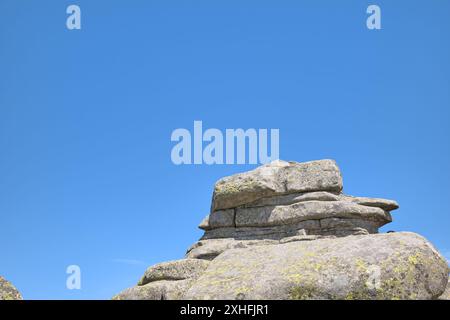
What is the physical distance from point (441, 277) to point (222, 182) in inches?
949

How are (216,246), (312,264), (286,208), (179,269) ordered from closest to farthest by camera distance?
(312,264), (179,269), (216,246), (286,208)

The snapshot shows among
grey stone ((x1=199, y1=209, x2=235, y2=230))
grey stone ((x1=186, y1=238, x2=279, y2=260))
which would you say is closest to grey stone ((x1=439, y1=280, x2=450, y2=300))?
grey stone ((x1=186, y1=238, x2=279, y2=260))

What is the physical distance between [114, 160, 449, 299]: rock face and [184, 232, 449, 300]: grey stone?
26 mm

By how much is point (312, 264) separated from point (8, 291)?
27.5 ft

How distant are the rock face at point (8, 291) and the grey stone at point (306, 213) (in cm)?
2421

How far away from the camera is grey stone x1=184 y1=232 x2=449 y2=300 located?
1324cm

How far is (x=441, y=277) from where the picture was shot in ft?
46.6

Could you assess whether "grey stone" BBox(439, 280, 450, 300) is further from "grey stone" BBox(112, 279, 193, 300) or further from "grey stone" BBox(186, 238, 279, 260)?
"grey stone" BBox(186, 238, 279, 260)

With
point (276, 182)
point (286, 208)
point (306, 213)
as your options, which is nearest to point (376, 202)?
point (306, 213)

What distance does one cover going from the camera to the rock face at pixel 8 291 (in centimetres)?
1266

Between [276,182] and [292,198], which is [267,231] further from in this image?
[276,182]

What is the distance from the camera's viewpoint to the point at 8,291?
1280 centimetres
